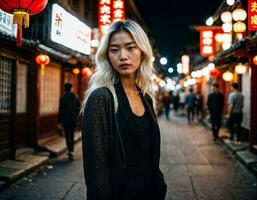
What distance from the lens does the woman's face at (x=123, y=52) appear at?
9.16 ft

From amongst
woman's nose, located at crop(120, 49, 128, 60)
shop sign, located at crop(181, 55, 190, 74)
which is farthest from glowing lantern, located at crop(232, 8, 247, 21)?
shop sign, located at crop(181, 55, 190, 74)

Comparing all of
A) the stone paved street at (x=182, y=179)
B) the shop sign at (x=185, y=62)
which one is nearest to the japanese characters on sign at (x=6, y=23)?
the stone paved street at (x=182, y=179)

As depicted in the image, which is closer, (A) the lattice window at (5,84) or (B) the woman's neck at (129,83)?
(B) the woman's neck at (129,83)

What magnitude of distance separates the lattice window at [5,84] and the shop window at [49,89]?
9.62 ft

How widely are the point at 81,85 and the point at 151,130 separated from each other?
17.6 m

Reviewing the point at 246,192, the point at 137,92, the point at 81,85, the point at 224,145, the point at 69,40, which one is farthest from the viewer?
the point at 81,85

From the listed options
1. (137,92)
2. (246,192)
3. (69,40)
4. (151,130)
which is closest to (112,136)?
(151,130)

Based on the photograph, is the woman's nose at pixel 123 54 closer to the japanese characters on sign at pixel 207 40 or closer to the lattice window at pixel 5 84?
the lattice window at pixel 5 84

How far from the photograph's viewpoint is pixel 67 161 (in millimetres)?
11281

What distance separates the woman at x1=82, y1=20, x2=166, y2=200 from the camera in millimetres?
2516

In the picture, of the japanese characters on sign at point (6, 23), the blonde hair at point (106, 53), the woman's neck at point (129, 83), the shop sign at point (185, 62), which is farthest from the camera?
the shop sign at point (185, 62)

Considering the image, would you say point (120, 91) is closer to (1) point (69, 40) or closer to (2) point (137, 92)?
(2) point (137, 92)

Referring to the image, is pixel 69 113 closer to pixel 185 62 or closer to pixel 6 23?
pixel 6 23

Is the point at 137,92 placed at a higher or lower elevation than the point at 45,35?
lower
